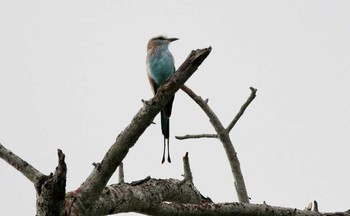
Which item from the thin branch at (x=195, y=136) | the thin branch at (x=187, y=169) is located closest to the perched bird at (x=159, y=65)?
the thin branch at (x=195, y=136)

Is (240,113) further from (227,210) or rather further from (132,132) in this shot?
(132,132)

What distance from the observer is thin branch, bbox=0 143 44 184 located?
260 centimetres

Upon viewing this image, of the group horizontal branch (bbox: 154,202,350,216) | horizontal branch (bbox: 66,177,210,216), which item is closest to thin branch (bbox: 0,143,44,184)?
horizontal branch (bbox: 66,177,210,216)

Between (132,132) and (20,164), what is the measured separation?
21.3 inches

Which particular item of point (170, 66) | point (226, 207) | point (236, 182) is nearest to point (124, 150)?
point (226, 207)

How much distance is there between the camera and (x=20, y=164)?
9.05ft

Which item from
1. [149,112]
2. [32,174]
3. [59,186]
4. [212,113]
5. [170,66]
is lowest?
[59,186]

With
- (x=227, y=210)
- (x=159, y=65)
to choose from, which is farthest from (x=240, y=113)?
(x=159, y=65)

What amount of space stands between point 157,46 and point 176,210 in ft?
16.3

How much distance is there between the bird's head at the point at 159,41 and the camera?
26.1ft

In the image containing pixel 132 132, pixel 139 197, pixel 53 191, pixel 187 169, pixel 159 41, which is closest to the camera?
pixel 53 191

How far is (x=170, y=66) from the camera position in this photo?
7277 millimetres

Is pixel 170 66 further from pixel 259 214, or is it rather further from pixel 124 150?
pixel 124 150

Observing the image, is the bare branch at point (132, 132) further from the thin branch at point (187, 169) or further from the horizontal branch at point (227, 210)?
the thin branch at point (187, 169)
